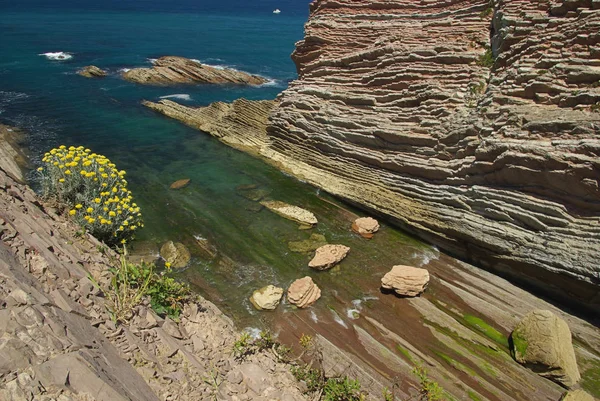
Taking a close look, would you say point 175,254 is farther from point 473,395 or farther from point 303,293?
point 473,395

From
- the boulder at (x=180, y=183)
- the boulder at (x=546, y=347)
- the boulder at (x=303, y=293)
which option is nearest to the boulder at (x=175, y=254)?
the boulder at (x=303, y=293)

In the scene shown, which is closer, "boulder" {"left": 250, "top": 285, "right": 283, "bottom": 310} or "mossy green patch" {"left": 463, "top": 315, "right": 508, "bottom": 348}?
"mossy green patch" {"left": 463, "top": 315, "right": 508, "bottom": 348}

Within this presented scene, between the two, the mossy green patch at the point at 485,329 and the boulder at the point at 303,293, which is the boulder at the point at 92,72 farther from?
the mossy green patch at the point at 485,329

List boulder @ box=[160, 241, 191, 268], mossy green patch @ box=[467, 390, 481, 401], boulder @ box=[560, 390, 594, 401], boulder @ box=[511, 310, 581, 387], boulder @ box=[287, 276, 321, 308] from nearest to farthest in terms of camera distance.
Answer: boulder @ box=[560, 390, 594, 401] → mossy green patch @ box=[467, 390, 481, 401] → boulder @ box=[511, 310, 581, 387] → boulder @ box=[287, 276, 321, 308] → boulder @ box=[160, 241, 191, 268]

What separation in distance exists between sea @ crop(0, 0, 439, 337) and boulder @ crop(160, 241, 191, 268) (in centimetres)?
29

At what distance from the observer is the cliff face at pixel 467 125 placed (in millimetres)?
12664

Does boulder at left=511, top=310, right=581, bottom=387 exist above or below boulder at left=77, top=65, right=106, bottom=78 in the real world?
below

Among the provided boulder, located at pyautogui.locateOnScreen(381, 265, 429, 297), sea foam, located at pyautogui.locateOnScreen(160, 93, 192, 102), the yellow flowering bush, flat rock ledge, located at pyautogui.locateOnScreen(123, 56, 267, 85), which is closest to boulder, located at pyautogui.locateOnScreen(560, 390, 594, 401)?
boulder, located at pyautogui.locateOnScreen(381, 265, 429, 297)

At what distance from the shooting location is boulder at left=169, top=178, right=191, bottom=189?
781 inches

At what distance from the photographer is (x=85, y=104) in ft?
99.7

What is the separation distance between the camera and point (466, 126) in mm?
15641

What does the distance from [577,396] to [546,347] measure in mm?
1353

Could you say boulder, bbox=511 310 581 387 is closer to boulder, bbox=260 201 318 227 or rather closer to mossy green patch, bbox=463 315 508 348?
mossy green patch, bbox=463 315 508 348

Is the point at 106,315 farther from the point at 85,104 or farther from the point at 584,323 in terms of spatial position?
the point at 85,104
